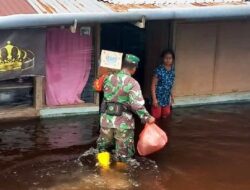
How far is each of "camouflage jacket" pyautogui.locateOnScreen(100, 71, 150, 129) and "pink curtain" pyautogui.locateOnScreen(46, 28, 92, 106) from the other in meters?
2.51

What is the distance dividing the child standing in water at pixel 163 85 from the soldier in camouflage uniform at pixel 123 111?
2.06 metres

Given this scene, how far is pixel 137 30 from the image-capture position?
12.6 metres

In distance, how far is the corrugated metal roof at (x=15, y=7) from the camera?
8.75 metres

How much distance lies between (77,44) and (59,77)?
79cm

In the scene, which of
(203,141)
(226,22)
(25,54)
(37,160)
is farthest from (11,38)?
(226,22)

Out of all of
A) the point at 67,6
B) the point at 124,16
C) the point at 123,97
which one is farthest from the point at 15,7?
the point at 123,97

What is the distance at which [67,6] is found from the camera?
30.4ft

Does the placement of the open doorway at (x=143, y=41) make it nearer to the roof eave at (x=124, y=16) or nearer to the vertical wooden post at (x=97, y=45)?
the vertical wooden post at (x=97, y=45)

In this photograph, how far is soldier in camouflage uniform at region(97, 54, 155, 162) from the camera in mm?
8172

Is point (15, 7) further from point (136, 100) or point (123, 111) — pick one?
point (136, 100)

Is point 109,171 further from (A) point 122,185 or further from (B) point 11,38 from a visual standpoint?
(B) point 11,38

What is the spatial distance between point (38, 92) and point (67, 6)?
86.1 inches

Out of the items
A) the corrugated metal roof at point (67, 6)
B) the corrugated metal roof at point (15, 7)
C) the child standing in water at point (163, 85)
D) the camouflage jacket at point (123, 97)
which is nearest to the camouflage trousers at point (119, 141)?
the camouflage jacket at point (123, 97)

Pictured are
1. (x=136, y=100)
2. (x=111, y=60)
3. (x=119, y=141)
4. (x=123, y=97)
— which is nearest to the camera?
(x=136, y=100)
